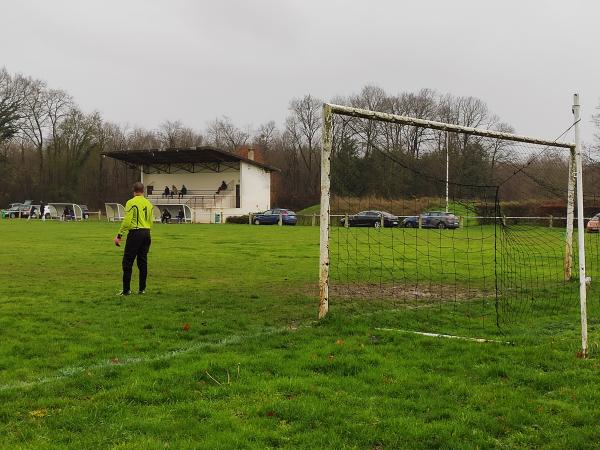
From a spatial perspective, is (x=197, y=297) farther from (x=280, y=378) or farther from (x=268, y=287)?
(x=280, y=378)

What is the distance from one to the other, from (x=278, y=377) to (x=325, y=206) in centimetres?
320

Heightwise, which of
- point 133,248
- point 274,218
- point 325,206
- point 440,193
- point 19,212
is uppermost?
point 19,212

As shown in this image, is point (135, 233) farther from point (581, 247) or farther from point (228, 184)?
point (228, 184)

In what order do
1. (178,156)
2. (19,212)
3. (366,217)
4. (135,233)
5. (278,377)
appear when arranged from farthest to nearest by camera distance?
1. (19,212)
2. (178,156)
3. (366,217)
4. (135,233)
5. (278,377)

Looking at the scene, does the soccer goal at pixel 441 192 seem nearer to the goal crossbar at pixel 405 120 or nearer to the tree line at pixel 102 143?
the goal crossbar at pixel 405 120

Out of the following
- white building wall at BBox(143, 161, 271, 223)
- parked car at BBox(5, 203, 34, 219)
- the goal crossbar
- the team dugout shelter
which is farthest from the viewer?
parked car at BBox(5, 203, 34, 219)

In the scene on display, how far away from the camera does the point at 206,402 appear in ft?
14.0

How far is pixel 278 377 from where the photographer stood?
4.89m

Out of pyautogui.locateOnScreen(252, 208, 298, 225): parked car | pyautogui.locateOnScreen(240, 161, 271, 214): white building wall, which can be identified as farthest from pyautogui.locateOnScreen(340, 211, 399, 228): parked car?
pyautogui.locateOnScreen(240, 161, 271, 214): white building wall

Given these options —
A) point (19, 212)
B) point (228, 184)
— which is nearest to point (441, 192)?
point (228, 184)

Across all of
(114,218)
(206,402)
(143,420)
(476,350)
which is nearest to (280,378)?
(206,402)

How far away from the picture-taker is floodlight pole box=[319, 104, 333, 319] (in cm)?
737

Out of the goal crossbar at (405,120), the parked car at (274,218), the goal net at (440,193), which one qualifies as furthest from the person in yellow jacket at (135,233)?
the parked car at (274,218)

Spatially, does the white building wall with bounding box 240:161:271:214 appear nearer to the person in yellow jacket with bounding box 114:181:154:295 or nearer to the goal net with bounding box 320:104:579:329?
the goal net with bounding box 320:104:579:329
